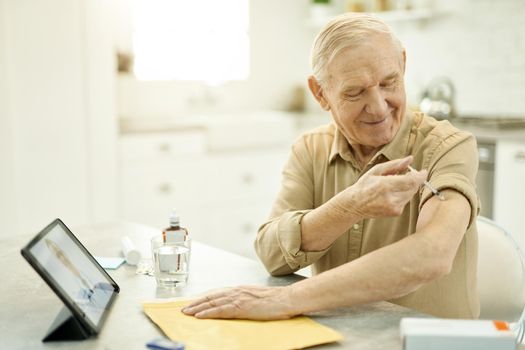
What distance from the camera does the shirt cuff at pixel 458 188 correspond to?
4.65ft

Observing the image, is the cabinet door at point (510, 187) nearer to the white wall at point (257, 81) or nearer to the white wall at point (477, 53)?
the white wall at point (477, 53)

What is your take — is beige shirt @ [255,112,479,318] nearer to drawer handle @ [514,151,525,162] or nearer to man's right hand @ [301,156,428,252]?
man's right hand @ [301,156,428,252]

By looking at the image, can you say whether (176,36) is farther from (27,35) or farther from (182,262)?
(182,262)

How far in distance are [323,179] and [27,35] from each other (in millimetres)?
2570

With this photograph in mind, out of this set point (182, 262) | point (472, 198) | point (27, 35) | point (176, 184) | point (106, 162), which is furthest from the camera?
point (176, 184)

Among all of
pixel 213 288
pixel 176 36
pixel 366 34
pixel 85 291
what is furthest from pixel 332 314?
pixel 176 36

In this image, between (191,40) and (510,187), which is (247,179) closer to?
(191,40)

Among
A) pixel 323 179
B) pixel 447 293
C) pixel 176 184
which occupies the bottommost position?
pixel 176 184

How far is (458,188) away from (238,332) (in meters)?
0.57

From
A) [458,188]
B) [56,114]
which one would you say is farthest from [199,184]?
[458,188]

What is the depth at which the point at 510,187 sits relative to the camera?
334 cm

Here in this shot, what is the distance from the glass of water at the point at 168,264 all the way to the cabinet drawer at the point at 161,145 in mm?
2712

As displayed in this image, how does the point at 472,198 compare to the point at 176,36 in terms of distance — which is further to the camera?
the point at 176,36

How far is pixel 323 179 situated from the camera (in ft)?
5.70
